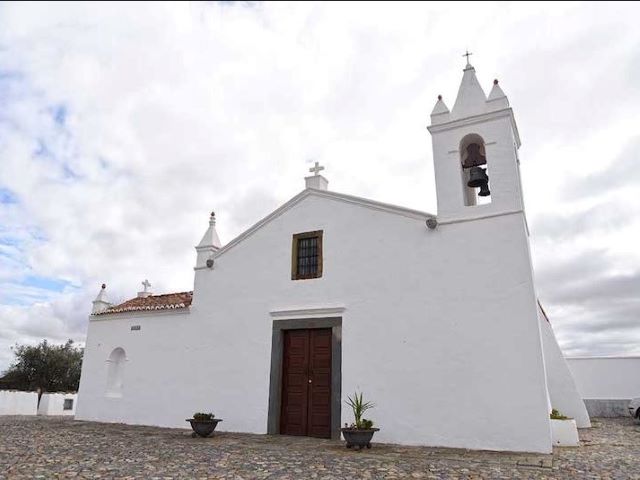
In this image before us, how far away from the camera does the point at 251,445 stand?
913 cm

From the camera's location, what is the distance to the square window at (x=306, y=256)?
1173 cm

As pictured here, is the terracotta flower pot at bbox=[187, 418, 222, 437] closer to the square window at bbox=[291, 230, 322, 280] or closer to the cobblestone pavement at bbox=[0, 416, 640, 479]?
the cobblestone pavement at bbox=[0, 416, 640, 479]

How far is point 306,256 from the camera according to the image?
12.0 m

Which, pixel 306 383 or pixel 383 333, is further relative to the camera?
pixel 306 383

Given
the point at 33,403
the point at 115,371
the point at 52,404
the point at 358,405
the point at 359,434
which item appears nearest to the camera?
the point at 359,434

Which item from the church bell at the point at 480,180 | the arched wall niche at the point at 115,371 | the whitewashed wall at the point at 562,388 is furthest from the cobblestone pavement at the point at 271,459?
the church bell at the point at 480,180

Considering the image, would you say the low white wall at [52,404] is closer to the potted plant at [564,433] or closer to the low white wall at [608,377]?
the potted plant at [564,433]

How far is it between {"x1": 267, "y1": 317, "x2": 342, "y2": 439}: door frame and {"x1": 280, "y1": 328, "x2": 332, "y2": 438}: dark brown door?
0.14 meters

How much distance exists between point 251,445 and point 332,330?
311cm

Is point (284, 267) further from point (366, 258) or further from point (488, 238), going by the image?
point (488, 238)

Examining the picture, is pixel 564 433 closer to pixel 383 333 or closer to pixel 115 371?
pixel 383 333

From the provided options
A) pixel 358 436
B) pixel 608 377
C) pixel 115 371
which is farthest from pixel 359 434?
pixel 608 377

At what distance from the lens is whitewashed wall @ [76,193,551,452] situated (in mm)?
9023

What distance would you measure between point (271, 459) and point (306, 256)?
216 inches
